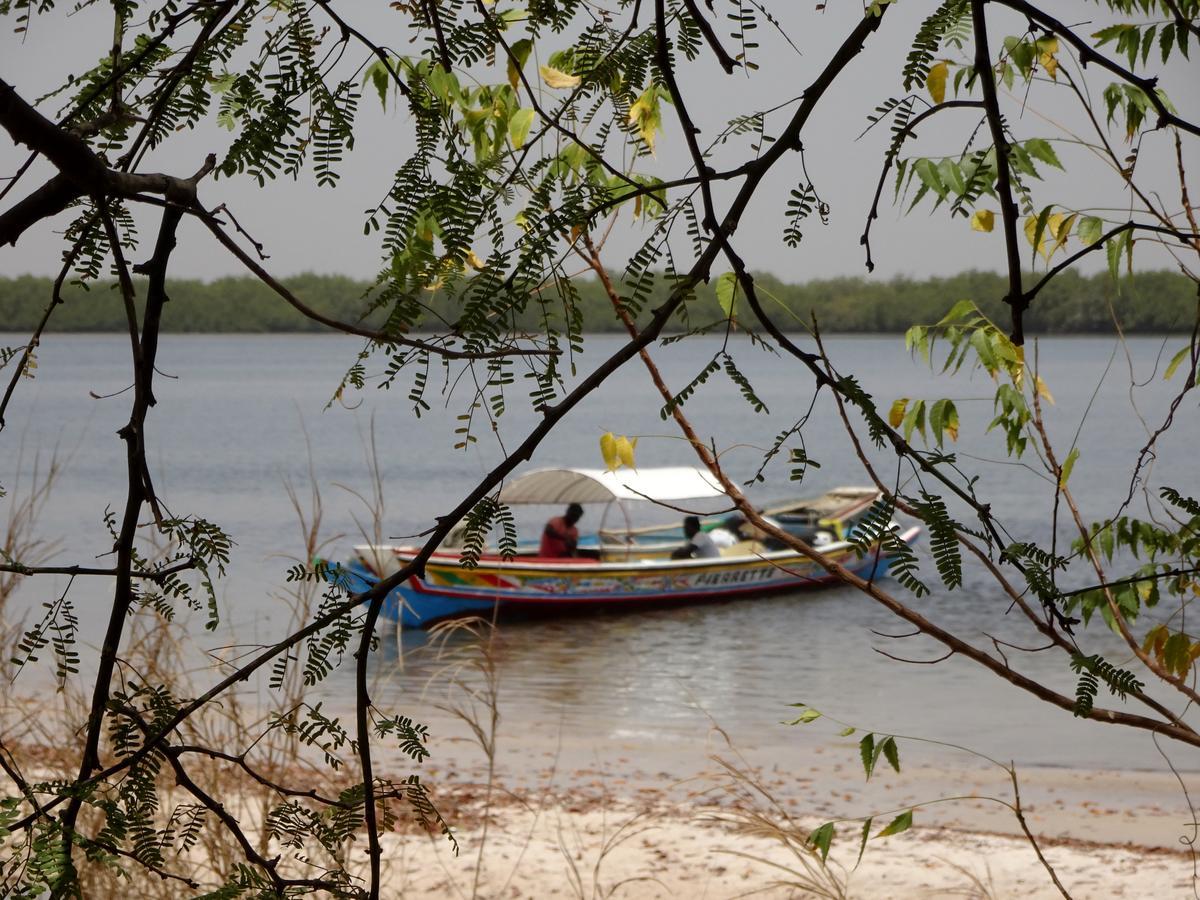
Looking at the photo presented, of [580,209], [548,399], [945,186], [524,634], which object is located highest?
[945,186]

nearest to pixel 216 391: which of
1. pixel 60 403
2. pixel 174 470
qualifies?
pixel 60 403

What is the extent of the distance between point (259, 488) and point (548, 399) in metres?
40.5

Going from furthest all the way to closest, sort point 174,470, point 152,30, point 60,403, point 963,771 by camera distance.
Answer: point 60,403 < point 174,470 < point 963,771 < point 152,30

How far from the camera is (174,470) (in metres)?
44.3

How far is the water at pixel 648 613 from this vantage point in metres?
13.9

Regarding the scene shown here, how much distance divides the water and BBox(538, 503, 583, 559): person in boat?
1.09 metres

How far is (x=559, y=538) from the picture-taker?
794 inches

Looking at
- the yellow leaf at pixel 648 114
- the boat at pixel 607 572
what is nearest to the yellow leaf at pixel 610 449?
the yellow leaf at pixel 648 114

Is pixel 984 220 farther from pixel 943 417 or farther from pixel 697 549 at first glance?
pixel 697 549

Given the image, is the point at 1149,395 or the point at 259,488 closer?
the point at 259,488

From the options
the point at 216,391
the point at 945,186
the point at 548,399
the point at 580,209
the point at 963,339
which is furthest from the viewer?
the point at 216,391

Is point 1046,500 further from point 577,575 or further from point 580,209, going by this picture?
point 580,209

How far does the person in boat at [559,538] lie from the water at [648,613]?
109cm

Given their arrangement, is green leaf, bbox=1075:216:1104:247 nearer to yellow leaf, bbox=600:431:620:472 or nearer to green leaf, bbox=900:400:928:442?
green leaf, bbox=900:400:928:442
